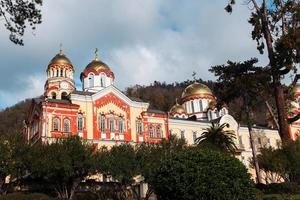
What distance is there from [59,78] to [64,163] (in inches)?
913

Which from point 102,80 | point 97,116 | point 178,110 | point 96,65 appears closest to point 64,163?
point 97,116

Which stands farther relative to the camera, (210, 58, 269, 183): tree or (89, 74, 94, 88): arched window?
(89, 74, 94, 88): arched window

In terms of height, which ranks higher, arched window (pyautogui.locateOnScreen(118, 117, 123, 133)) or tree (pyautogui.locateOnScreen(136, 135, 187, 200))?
arched window (pyautogui.locateOnScreen(118, 117, 123, 133))

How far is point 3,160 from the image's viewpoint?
1107 inches

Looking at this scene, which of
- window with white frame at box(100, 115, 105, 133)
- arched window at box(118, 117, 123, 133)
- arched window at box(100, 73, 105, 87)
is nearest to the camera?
window with white frame at box(100, 115, 105, 133)

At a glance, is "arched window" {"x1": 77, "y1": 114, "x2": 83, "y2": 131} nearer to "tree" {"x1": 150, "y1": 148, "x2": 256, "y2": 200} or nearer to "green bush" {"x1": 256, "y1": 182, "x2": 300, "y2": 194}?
"green bush" {"x1": 256, "y1": 182, "x2": 300, "y2": 194}

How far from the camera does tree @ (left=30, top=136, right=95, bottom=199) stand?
28031mm

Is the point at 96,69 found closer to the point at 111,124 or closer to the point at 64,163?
the point at 111,124

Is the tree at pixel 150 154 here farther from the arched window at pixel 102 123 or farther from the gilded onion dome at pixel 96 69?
the gilded onion dome at pixel 96 69

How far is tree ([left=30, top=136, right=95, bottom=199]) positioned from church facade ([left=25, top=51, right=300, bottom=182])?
22.8 ft

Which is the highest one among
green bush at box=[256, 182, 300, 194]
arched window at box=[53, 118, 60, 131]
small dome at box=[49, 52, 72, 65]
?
small dome at box=[49, 52, 72, 65]

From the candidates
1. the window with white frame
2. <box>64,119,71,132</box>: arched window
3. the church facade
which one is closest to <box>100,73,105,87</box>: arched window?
the church facade

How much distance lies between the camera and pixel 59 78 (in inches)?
1941

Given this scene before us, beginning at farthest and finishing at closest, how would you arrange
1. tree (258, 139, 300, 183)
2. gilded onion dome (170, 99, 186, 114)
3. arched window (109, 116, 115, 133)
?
gilded onion dome (170, 99, 186, 114)
arched window (109, 116, 115, 133)
tree (258, 139, 300, 183)
